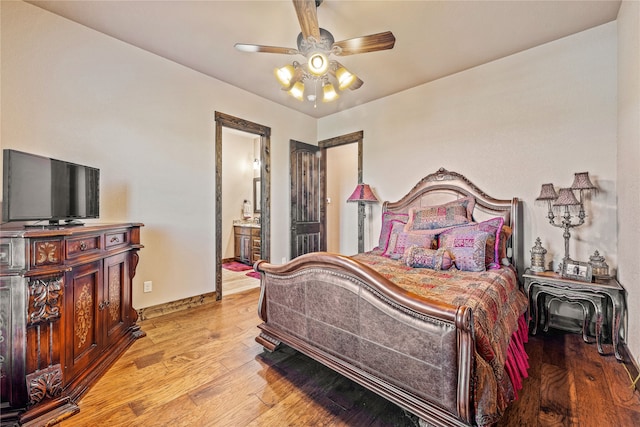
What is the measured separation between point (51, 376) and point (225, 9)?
9.55 feet

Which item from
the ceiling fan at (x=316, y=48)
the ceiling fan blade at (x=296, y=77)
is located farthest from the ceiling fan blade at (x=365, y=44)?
the ceiling fan blade at (x=296, y=77)

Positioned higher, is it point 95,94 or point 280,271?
point 95,94

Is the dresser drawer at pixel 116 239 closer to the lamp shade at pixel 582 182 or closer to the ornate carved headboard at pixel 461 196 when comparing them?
the ornate carved headboard at pixel 461 196

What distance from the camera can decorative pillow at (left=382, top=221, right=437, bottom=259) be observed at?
2.69 metres

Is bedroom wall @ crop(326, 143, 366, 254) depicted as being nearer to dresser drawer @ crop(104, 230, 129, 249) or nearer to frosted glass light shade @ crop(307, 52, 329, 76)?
frosted glass light shade @ crop(307, 52, 329, 76)

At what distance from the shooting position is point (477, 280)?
200 cm

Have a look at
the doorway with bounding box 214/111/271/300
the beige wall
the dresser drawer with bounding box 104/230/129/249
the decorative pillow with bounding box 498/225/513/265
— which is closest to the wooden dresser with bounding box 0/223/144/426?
the dresser drawer with bounding box 104/230/129/249

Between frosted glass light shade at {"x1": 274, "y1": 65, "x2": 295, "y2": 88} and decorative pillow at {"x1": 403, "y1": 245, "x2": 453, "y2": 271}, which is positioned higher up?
frosted glass light shade at {"x1": 274, "y1": 65, "x2": 295, "y2": 88}

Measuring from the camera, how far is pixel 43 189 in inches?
71.5

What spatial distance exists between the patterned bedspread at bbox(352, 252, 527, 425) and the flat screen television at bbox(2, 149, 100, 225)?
2.56 meters

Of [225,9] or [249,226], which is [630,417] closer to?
[225,9]

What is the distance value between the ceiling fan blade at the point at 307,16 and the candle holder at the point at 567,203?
2.61m

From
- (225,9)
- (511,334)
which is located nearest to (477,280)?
(511,334)

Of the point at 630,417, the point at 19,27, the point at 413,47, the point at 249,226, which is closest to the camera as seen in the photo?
the point at 630,417
